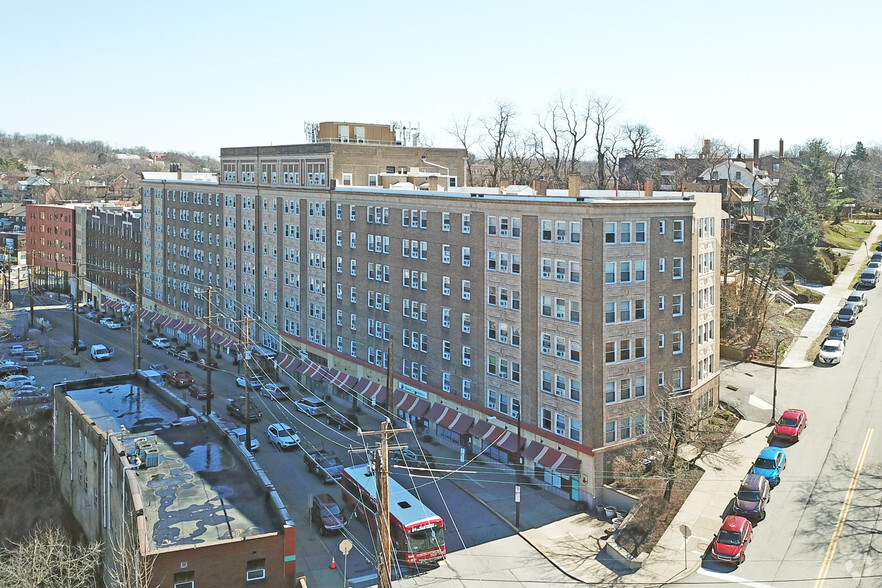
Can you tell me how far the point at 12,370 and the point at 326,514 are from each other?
45.9 metres

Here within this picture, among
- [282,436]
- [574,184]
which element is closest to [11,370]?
[282,436]

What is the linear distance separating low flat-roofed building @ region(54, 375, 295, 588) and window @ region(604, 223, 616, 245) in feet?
69.2

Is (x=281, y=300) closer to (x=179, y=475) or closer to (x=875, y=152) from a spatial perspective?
(x=179, y=475)

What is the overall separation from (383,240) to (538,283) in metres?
16.7

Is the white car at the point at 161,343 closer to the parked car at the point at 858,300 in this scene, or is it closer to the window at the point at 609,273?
the window at the point at 609,273

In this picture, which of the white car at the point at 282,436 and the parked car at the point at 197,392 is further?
the parked car at the point at 197,392

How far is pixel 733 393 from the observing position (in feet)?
183

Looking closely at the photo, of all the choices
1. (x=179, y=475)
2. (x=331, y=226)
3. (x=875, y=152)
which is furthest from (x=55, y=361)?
(x=875, y=152)

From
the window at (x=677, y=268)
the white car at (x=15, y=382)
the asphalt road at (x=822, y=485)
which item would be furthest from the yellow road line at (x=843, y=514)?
the white car at (x=15, y=382)

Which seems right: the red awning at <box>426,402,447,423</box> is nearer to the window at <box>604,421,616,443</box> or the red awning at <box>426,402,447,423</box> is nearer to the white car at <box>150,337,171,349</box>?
the window at <box>604,421,616,443</box>

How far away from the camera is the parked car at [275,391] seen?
211 feet

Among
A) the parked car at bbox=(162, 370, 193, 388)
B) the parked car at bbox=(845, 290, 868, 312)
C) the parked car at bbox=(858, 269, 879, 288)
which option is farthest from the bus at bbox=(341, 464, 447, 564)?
the parked car at bbox=(858, 269, 879, 288)

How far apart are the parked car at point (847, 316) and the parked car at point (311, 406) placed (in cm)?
4405

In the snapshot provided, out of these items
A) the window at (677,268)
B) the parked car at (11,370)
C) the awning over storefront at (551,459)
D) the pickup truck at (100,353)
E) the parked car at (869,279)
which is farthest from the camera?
the parked car at (869,279)
